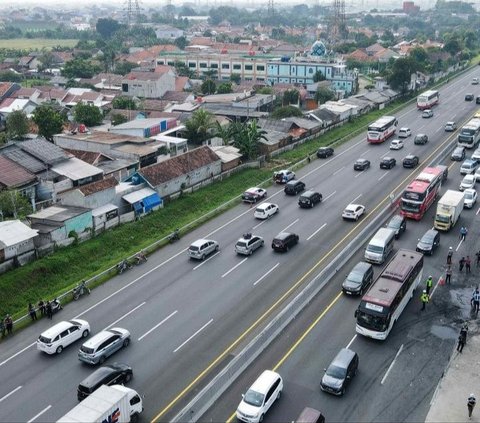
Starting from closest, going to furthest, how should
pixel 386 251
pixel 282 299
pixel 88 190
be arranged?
pixel 282 299 < pixel 386 251 < pixel 88 190

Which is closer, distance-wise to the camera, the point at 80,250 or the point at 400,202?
the point at 80,250

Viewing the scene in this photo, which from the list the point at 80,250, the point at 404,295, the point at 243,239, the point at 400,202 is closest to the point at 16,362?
the point at 80,250

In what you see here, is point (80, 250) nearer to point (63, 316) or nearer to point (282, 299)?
point (63, 316)

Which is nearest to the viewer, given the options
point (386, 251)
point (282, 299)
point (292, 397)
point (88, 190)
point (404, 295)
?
point (292, 397)

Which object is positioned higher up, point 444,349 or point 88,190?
point 88,190

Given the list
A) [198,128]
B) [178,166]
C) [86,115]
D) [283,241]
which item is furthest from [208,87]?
[283,241]

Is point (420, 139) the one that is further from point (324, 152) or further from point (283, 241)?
point (283, 241)

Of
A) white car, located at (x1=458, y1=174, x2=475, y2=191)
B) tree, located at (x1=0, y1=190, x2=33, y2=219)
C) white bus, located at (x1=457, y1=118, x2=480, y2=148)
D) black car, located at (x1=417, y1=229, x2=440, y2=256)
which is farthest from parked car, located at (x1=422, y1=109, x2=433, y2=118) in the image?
tree, located at (x1=0, y1=190, x2=33, y2=219)

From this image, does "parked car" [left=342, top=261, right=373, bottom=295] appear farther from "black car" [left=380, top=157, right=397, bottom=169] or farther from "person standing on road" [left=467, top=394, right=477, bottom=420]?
"black car" [left=380, top=157, right=397, bottom=169]
